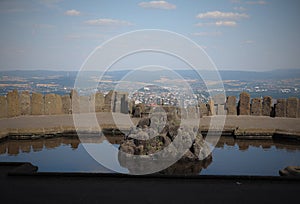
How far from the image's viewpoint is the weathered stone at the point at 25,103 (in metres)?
18.1

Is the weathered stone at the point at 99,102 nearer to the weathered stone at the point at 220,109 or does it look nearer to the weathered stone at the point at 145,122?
the weathered stone at the point at 220,109

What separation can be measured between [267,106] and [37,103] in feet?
37.4

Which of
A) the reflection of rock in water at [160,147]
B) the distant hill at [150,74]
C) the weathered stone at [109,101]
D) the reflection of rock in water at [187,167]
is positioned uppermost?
the distant hill at [150,74]

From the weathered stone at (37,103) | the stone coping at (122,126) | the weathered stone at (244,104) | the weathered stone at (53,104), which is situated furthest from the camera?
the weathered stone at (244,104)

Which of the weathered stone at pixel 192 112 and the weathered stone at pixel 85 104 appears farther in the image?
the weathered stone at pixel 85 104

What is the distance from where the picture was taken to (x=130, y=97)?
1861 cm

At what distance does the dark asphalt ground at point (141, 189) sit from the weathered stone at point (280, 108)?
1194 centimetres

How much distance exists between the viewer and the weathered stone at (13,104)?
17531 mm

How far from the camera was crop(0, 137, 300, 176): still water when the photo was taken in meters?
9.99

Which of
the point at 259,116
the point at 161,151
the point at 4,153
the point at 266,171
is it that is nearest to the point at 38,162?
the point at 4,153

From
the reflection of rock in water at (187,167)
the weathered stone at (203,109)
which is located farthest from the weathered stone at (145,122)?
the weathered stone at (203,109)

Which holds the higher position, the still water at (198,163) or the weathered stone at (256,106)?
the weathered stone at (256,106)

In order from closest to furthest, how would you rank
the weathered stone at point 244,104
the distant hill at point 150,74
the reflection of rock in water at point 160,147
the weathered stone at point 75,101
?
the reflection of rock in water at point 160,147, the distant hill at point 150,74, the weathered stone at point 244,104, the weathered stone at point 75,101

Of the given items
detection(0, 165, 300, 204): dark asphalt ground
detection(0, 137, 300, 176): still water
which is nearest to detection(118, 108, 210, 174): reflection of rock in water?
detection(0, 137, 300, 176): still water
